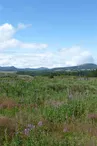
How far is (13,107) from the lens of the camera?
10789 millimetres

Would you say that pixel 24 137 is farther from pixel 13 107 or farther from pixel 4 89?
pixel 4 89

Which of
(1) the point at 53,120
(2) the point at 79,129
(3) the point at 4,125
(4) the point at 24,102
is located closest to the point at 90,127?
(2) the point at 79,129

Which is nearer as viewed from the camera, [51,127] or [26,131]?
[26,131]

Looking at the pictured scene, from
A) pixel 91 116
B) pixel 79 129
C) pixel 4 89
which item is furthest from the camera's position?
pixel 4 89

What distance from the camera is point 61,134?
7277 mm

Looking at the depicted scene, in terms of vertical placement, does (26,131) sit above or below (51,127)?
above

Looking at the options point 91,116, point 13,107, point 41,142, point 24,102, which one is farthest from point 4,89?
point 41,142

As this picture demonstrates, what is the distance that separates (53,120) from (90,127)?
3.64 feet

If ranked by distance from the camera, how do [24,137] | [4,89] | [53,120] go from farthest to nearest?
[4,89] → [53,120] → [24,137]

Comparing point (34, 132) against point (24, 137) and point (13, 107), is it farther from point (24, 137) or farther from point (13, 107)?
point (13, 107)

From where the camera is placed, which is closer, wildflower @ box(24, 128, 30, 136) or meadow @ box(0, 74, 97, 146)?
meadow @ box(0, 74, 97, 146)

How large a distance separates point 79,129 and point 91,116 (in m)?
1.90

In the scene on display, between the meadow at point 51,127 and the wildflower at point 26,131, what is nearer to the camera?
the meadow at point 51,127

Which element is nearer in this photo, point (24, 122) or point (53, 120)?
point (24, 122)
